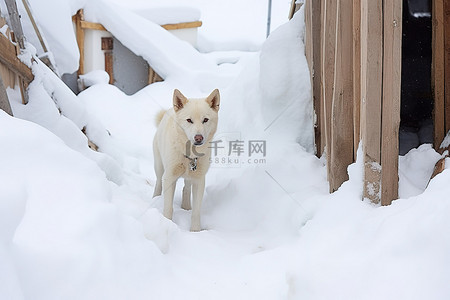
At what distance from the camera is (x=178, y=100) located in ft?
12.7

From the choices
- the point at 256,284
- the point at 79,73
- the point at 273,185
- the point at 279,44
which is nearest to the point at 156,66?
the point at 79,73

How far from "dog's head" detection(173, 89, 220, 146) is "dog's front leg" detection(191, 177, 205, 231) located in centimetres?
39

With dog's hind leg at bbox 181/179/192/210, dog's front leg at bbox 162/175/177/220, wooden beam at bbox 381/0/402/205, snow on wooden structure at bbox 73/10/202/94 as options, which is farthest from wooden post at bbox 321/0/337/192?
snow on wooden structure at bbox 73/10/202/94

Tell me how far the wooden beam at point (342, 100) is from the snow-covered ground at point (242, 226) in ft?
0.82

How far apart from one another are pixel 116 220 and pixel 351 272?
111 cm

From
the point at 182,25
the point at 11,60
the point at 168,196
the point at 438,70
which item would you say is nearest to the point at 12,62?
the point at 11,60

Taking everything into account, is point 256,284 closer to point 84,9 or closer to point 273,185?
point 273,185

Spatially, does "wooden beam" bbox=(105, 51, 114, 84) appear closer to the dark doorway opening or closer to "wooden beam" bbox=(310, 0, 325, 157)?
"wooden beam" bbox=(310, 0, 325, 157)

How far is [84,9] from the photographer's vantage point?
11.2 m

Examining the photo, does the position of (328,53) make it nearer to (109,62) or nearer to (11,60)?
(11,60)

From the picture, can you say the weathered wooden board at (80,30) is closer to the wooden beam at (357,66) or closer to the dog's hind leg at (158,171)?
the dog's hind leg at (158,171)

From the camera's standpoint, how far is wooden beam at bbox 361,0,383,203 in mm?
2428

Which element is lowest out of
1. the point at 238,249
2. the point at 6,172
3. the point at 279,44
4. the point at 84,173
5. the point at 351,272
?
the point at 238,249

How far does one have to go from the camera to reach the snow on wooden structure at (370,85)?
2.43 meters
